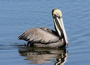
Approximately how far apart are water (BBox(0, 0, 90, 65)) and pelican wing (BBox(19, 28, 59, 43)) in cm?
26

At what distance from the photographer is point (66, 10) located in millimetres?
16281

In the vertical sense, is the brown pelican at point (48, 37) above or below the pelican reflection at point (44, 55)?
above

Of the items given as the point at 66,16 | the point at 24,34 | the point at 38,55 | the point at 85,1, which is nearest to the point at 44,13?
the point at 66,16

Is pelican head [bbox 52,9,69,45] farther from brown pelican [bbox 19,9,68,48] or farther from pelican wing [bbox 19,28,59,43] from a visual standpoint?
pelican wing [bbox 19,28,59,43]

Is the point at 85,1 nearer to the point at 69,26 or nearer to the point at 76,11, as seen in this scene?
the point at 76,11

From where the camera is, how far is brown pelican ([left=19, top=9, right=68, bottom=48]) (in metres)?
12.4

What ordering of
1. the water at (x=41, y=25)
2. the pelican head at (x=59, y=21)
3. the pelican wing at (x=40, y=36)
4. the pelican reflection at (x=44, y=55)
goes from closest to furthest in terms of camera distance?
the pelican reflection at (x=44, y=55), the water at (x=41, y=25), the pelican wing at (x=40, y=36), the pelican head at (x=59, y=21)

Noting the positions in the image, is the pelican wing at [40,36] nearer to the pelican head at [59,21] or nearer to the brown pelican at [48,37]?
the brown pelican at [48,37]

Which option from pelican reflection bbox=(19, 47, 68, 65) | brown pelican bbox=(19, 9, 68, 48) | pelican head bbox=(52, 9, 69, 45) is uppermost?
pelican head bbox=(52, 9, 69, 45)

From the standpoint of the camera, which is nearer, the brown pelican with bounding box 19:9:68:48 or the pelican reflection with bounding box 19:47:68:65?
the pelican reflection with bounding box 19:47:68:65

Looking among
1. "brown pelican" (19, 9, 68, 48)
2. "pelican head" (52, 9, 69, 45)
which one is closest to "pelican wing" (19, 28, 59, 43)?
"brown pelican" (19, 9, 68, 48)

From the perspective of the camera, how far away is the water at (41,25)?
1116 cm

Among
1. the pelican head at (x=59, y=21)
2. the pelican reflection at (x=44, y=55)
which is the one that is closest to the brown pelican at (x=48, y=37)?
the pelican head at (x=59, y=21)

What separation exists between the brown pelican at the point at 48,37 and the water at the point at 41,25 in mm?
200
